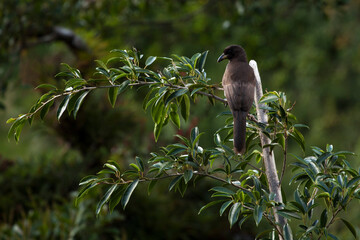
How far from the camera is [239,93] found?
8.28ft

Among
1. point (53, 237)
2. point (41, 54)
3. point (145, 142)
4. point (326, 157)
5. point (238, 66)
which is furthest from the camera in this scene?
point (41, 54)

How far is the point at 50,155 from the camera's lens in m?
5.83

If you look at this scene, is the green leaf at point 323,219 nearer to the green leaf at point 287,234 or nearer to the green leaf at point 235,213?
the green leaf at point 287,234

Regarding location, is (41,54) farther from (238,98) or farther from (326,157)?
(326,157)

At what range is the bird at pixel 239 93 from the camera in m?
2.20

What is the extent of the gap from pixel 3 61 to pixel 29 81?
30.6 inches

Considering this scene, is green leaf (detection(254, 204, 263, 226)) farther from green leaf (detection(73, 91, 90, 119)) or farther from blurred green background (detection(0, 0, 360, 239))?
blurred green background (detection(0, 0, 360, 239))

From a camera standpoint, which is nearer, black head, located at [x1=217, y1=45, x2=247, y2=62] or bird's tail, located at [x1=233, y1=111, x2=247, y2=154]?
bird's tail, located at [x1=233, y1=111, x2=247, y2=154]

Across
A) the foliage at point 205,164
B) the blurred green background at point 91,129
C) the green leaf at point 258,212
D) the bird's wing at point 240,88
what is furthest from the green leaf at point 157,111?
the blurred green background at point 91,129

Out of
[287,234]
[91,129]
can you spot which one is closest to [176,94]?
[287,234]

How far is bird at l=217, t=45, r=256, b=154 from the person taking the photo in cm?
220

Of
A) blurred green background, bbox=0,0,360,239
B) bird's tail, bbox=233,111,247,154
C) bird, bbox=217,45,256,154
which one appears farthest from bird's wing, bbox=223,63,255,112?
blurred green background, bbox=0,0,360,239

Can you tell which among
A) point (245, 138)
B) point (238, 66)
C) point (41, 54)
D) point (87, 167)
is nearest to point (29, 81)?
point (87, 167)

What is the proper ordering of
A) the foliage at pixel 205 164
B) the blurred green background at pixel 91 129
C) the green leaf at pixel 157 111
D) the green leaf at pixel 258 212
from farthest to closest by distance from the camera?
the blurred green background at pixel 91 129 < the green leaf at pixel 157 111 < the foliage at pixel 205 164 < the green leaf at pixel 258 212
